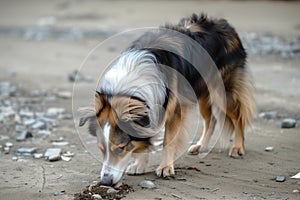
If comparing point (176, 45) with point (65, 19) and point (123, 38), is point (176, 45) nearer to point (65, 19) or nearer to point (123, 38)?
point (123, 38)

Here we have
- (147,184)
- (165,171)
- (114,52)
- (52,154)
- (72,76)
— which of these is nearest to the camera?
(147,184)

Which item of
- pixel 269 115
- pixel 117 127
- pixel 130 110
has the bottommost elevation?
pixel 269 115

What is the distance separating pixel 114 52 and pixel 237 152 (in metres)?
6.46

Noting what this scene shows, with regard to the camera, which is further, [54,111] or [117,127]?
[54,111]

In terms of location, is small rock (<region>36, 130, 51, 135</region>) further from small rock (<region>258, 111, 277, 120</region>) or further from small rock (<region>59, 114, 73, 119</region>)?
small rock (<region>258, 111, 277, 120</region>)

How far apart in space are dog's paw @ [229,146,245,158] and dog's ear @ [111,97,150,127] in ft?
5.17

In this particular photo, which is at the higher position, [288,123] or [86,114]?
[86,114]

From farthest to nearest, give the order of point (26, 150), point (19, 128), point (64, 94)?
point (64, 94), point (19, 128), point (26, 150)

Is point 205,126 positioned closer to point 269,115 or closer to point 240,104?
point 240,104

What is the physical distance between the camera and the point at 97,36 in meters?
13.9

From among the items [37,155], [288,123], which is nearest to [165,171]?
[37,155]

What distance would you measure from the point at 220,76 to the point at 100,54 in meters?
6.41

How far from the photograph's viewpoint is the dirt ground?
4.83 m

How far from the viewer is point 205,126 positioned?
20.2 feet
